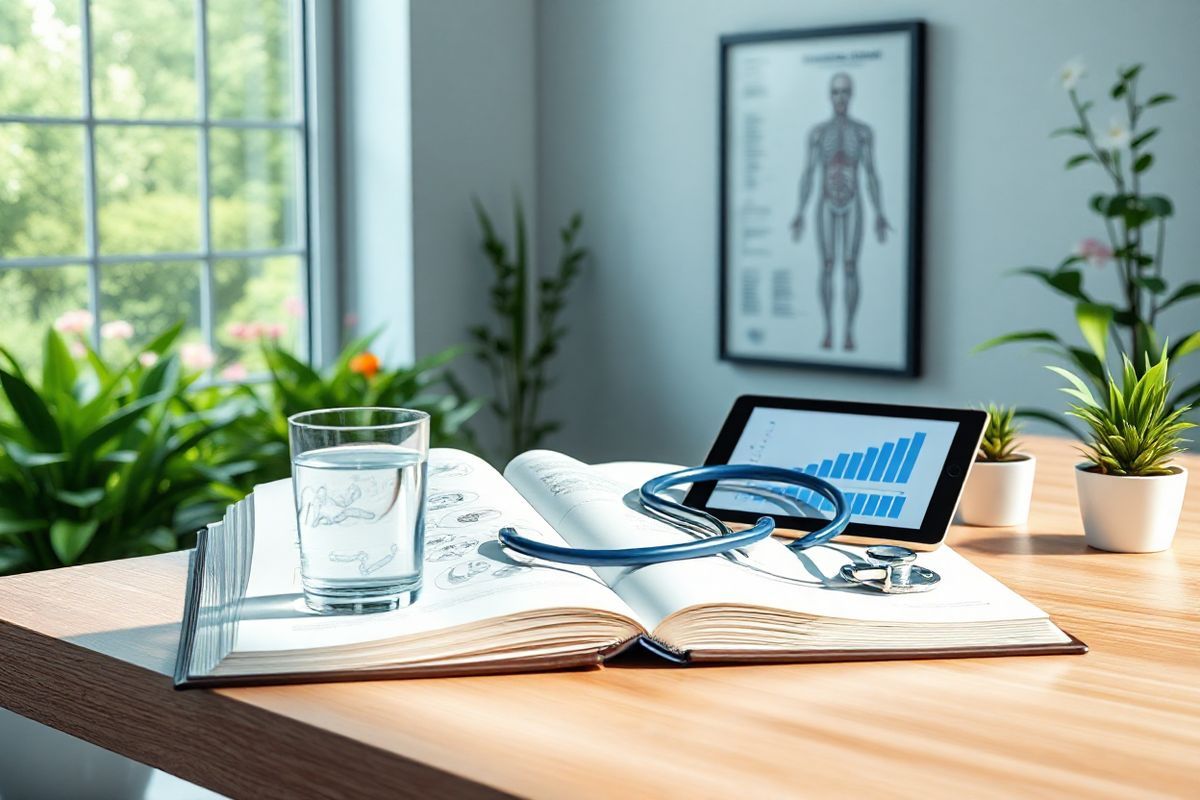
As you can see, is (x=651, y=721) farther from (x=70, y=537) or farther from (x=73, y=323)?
(x=73, y=323)

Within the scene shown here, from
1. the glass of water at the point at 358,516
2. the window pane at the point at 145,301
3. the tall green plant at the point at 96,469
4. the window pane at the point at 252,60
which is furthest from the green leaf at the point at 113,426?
the glass of water at the point at 358,516

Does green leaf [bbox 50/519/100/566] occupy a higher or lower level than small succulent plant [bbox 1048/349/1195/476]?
lower

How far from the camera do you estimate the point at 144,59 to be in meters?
2.96

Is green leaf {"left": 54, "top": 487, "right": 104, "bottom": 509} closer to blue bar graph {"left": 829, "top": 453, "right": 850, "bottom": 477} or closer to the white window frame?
the white window frame

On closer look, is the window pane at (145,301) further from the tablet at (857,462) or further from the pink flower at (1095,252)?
the tablet at (857,462)

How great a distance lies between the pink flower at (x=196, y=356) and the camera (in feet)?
10.0

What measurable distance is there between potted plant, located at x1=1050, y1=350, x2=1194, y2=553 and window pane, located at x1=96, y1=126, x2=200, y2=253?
242cm

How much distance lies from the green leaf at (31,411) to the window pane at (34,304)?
0.57m

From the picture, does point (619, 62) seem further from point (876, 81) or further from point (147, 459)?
point (147, 459)

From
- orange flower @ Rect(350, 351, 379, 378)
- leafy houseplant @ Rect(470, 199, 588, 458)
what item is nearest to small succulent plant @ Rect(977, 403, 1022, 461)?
orange flower @ Rect(350, 351, 379, 378)

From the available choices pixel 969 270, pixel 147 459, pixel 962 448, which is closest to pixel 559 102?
pixel 969 270

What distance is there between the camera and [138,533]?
2316mm

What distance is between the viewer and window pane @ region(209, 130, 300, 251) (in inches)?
124

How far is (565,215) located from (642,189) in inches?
Result: 10.7
